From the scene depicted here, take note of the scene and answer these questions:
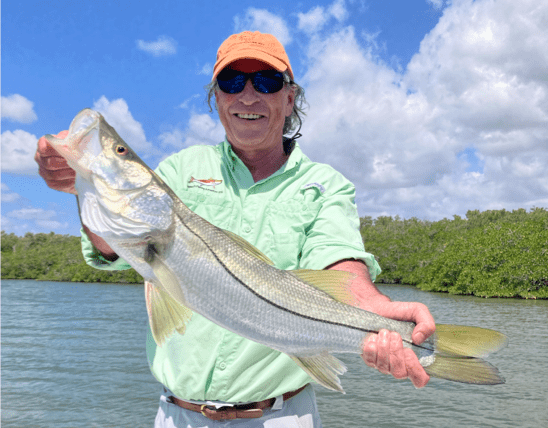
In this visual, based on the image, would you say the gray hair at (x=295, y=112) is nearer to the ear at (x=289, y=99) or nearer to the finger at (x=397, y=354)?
the ear at (x=289, y=99)

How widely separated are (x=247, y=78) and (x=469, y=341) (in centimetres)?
207

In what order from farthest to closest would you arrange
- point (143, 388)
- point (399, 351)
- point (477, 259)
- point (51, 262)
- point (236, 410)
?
1. point (51, 262)
2. point (477, 259)
3. point (143, 388)
4. point (236, 410)
5. point (399, 351)

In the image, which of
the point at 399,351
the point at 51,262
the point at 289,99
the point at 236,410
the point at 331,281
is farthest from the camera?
the point at 51,262

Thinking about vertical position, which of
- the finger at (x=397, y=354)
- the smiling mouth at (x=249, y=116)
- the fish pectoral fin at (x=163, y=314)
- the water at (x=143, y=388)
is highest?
the smiling mouth at (x=249, y=116)

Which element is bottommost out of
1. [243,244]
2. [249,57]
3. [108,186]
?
[243,244]

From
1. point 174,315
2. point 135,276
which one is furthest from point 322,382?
point 135,276

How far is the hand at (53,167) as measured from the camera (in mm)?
2100

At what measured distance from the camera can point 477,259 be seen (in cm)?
Result: 4722

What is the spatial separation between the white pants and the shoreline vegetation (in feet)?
151

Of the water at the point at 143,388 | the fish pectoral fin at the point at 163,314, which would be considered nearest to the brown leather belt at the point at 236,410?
the fish pectoral fin at the point at 163,314

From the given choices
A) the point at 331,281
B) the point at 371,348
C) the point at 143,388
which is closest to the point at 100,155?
the point at 331,281

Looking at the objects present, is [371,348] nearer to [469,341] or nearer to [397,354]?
[397,354]

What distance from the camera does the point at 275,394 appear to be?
2.65 meters

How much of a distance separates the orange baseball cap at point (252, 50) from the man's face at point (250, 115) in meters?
0.06
